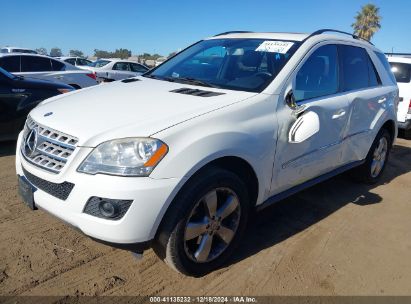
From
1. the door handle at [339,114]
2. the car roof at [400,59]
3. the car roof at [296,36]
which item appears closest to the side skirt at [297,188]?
the door handle at [339,114]

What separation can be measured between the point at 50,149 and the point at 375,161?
4.03 m

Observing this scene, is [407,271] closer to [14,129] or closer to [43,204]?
[43,204]

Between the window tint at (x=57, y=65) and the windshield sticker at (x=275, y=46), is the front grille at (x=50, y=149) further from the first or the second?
the window tint at (x=57, y=65)

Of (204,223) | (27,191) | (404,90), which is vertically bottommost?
(204,223)

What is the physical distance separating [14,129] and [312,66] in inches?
165

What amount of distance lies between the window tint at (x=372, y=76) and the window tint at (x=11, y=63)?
7.82 metres

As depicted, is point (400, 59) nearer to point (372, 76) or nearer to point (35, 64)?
point (372, 76)

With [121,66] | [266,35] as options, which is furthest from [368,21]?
[266,35]

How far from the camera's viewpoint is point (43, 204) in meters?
2.53

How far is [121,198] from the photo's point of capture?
2240mm

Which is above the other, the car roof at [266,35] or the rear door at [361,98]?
the car roof at [266,35]

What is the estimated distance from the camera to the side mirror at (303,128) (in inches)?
121

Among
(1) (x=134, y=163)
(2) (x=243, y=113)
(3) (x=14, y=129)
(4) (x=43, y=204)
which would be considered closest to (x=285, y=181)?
(2) (x=243, y=113)

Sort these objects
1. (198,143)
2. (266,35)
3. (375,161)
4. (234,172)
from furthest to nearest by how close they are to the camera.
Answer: (375,161), (266,35), (234,172), (198,143)
